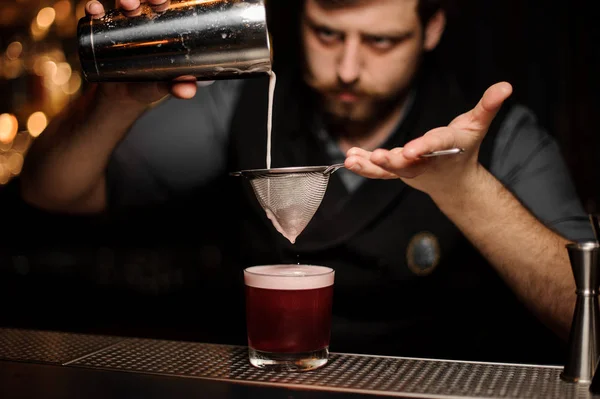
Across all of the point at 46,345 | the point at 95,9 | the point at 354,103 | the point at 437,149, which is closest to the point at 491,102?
the point at 437,149

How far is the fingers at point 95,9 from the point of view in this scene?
5.35 ft

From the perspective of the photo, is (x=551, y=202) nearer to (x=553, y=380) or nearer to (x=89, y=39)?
(x=553, y=380)

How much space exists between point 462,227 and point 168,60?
110cm

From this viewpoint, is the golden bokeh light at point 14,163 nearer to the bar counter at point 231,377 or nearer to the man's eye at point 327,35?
the bar counter at point 231,377

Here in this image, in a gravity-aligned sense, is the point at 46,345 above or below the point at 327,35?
below

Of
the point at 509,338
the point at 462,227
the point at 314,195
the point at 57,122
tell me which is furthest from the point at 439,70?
the point at 57,122

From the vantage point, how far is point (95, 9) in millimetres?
1640

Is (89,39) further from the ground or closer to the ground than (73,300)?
further from the ground

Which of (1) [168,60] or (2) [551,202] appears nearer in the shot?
(1) [168,60]

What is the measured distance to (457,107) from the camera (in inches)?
86.3

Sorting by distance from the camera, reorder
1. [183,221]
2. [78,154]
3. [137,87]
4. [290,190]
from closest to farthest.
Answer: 1. [290,190]
2. [137,87]
3. [78,154]
4. [183,221]

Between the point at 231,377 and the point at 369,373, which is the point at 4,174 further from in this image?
the point at 369,373

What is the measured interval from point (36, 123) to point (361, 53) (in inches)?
57.0

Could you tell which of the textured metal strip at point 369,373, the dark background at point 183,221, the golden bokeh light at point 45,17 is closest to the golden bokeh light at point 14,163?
the dark background at point 183,221
